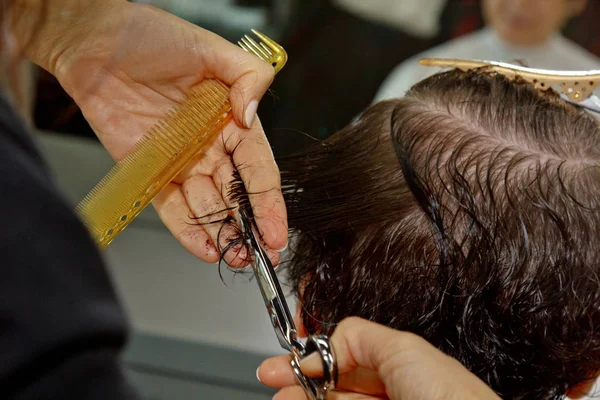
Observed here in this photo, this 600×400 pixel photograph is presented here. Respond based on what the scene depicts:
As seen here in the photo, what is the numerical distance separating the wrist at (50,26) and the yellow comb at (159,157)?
141mm

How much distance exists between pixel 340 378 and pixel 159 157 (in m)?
0.34

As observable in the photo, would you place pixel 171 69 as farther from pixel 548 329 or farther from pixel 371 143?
pixel 548 329

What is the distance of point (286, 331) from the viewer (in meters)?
0.63

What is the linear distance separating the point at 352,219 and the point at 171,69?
0.32m

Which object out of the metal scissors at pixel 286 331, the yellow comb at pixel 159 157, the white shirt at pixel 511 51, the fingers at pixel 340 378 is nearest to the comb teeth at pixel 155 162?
the yellow comb at pixel 159 157

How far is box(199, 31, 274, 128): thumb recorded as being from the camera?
0.73 m

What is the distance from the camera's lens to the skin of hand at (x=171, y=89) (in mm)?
707

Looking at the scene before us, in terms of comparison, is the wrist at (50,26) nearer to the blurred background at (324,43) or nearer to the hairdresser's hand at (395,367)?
the blurred background at (324,43)

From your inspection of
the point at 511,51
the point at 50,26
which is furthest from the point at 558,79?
the point at 511,51

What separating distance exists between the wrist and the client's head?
0.30m

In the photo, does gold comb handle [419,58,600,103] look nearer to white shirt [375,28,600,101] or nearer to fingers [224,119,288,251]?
fingers [224,119,288,251]

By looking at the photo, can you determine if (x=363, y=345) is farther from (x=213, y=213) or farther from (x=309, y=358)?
(x=213, y=213)

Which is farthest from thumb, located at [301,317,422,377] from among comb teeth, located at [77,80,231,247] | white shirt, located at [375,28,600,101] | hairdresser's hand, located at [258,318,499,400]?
white shirt, located at [375,28,600,101]

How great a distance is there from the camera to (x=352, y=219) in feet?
2.31
